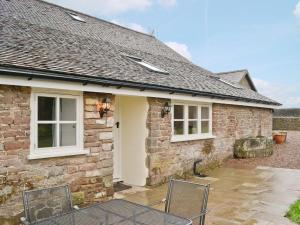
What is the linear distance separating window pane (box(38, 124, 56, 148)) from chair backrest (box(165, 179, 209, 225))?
314 cm

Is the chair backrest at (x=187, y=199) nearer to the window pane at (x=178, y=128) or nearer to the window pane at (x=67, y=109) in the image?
the window pane at (x=67, y=109)

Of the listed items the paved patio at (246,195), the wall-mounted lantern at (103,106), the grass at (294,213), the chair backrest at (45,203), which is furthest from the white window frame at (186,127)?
the chair backrest at (45,203)

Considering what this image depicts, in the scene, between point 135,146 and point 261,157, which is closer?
point 135,146

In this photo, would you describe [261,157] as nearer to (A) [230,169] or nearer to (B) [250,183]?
(A) [230,169]

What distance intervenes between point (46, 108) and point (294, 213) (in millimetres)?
5571

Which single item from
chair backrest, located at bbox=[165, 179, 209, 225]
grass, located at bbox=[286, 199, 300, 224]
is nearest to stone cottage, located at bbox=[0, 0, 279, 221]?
chair backrest, located at bbox=[165, 179, 209, 225]

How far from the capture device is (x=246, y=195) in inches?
297

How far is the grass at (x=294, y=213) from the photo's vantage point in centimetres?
583

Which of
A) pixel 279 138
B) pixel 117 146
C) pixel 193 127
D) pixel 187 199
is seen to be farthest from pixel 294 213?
pixel 279 138

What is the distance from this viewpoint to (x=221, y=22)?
55.4 feet

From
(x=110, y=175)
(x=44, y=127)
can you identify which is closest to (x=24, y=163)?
(x=44, y=127)

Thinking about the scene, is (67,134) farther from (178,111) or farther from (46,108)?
(178,111)

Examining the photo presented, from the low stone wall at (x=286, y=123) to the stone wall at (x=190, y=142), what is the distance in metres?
14.7

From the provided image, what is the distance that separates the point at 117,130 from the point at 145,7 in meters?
12.1
